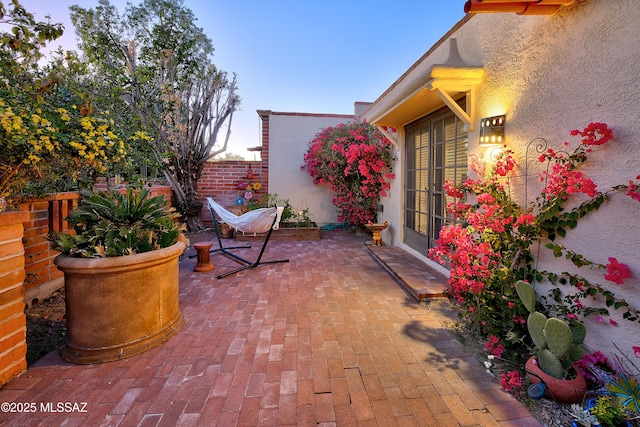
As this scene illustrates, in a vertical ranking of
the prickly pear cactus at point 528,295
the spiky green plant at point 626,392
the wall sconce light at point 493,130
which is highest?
the wall sconce light at point 493,130

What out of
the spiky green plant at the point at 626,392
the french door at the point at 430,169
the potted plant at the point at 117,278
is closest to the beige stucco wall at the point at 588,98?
the spiky green plant at the point at 626,392

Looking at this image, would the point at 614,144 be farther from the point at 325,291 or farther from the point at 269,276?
the point at 269,276

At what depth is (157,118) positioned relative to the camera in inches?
209

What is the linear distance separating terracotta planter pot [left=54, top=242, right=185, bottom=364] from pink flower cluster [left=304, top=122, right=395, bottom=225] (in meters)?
4.65

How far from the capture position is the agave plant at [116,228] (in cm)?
236

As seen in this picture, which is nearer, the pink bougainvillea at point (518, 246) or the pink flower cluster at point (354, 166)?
the pink bougainvillea at point (518, 246)

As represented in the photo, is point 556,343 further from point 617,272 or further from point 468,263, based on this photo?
point 468,263

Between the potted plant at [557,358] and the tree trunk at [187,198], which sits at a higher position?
the tree trunk at [187,198]

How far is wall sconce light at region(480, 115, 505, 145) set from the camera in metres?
2.79

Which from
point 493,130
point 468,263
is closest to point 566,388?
point 468,263

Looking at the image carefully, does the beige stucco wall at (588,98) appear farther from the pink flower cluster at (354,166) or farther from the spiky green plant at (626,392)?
the pink flower cluster at (354,166)

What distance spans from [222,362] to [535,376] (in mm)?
2103

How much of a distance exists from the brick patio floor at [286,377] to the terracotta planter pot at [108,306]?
0.39 ft

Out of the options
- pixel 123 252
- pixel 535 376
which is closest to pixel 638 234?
pixel 535 376
